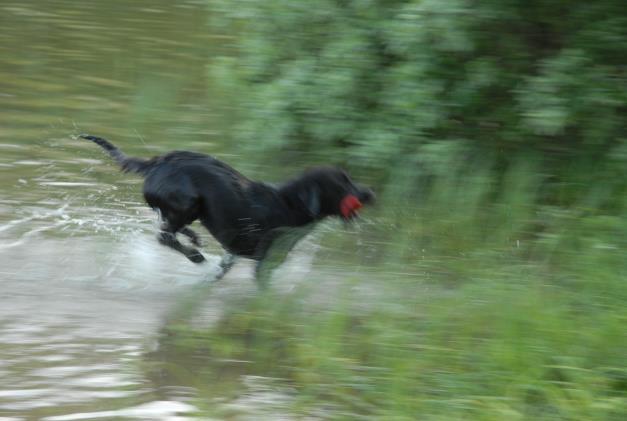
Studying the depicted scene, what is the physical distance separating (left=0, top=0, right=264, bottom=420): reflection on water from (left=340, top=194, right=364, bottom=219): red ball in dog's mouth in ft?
2.36

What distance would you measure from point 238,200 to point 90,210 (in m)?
1.52

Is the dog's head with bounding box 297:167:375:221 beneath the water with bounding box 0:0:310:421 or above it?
above

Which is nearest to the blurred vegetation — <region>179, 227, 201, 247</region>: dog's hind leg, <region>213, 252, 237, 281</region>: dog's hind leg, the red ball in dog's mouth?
the red ball in dog's mouth

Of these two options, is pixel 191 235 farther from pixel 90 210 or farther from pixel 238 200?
pixel 90 210

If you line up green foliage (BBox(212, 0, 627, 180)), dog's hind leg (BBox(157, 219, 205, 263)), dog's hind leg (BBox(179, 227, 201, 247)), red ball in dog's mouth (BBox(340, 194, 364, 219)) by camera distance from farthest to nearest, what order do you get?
green foliage (BBox(212, 0, 627, 180)), dog's hind leg (BBox(179, 227, 201, 247)), dog's hind leg (BBox(157, 219, 205, 263)), red ball in dog's mouth (BBox(340, 194, 364, 219))

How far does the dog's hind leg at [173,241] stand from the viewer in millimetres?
5645

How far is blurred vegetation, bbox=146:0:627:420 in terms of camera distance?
443 centimetres

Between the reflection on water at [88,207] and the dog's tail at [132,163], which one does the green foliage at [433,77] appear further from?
the dog's tail at [132,163]

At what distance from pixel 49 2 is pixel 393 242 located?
7.68 m

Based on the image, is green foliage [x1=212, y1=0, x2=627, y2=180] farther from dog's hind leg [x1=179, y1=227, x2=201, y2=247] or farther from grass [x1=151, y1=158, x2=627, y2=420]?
dog's hind leg [x1=179, y1=227, x2=201, y2=247]

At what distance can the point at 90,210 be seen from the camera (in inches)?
266

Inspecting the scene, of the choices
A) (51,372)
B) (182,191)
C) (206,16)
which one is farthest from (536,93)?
(206,16)

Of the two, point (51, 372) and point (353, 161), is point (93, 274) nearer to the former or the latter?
point (51, 372)

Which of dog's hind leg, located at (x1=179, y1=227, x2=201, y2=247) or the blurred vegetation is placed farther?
dog's hind leg, located at (x1=179, y1=227, x2=201, y2=247)
